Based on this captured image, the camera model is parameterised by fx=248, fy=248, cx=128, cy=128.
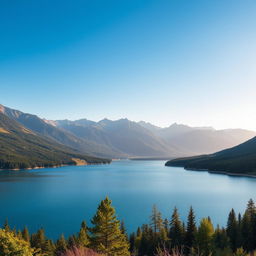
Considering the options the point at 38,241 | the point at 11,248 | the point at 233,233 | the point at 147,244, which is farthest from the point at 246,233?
the point at 11,248

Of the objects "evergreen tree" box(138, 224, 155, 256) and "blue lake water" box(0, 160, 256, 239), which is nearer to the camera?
"evergreen tree" box(138, 224, 155, 256)

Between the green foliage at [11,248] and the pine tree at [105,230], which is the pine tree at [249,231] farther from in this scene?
the green foliage at [11,248]

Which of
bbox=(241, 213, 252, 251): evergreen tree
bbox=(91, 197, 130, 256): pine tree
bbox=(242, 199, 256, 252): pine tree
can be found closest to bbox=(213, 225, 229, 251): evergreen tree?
bbox=(241, 213, 252, 251): evergreen tree

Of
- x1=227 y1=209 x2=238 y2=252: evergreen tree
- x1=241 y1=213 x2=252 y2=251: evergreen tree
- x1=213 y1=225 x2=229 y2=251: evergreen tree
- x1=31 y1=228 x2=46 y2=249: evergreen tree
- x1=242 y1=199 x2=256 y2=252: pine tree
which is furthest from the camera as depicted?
x1=227 y1=209 x2=238 y2=252: evergreen tree

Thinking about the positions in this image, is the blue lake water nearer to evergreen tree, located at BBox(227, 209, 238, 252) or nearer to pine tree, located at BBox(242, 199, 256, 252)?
evergreen tree, located at BBox(227, 209, 238, 252)

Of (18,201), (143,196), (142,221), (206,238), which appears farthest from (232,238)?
(18,201)

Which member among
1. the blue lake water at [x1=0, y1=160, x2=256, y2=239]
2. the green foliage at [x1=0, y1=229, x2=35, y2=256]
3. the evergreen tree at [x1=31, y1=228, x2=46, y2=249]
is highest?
the green foliage at [x1=0, y1=229, x2=35, y2=256]

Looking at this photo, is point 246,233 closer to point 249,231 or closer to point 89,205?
point 249,231

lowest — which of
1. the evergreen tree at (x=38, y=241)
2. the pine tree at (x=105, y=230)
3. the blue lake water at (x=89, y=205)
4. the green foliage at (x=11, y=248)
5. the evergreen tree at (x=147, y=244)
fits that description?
the blue lake water at (x=89, y=205)

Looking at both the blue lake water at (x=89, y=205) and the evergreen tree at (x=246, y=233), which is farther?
the blue lake water at (x=89, y=205)

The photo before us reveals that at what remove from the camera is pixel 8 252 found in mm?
13297

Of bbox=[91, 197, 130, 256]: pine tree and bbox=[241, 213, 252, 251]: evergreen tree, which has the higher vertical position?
bbox=[91, 197, 130, 256]: pine tree

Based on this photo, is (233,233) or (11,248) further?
(233,233)

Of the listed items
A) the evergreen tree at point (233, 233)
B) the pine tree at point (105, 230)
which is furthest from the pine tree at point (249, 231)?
the pine tree at point (105, 230)
